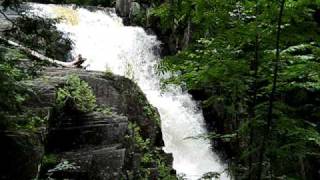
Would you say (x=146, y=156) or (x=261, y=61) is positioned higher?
(x=261, y=61)

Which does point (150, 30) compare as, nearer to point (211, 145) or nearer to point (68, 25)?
point (68, 25)

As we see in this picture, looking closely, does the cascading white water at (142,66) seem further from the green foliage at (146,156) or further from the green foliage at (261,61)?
the green foliage at (261,61)

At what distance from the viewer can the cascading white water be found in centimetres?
1372

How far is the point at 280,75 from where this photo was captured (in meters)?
3.81

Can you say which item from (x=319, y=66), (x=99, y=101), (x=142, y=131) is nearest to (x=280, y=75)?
(x=319, y=66)

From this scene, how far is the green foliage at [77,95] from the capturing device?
24.5 ft

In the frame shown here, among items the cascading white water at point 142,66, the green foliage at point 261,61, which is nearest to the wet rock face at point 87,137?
the green foliage at point 261,61

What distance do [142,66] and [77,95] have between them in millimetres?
10213

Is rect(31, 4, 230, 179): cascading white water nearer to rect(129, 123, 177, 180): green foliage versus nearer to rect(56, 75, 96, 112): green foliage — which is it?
rect(129, 123, 177, 180): green foliage

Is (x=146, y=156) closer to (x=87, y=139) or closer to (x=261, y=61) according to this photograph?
(x=87, y=139)

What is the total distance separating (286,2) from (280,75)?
63cm

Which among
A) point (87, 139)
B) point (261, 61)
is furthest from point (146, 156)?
point (261, 61)

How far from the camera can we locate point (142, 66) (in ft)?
58.9

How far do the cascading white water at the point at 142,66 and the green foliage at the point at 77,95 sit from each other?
13.9ft
